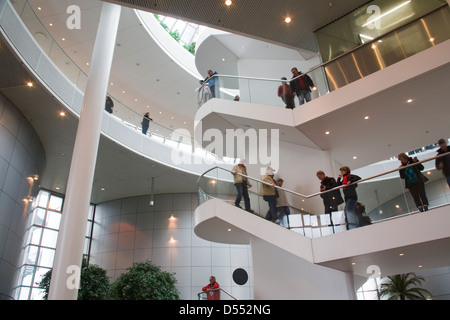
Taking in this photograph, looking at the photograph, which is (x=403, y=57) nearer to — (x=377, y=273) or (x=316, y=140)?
(x=316, y=140)

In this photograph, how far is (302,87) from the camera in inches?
398

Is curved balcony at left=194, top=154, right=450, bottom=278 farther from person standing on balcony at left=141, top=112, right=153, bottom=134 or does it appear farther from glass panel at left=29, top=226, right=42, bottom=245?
glass panel at left=29, top=226, right=42, bottom=245

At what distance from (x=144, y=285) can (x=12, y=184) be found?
6640 millimetres

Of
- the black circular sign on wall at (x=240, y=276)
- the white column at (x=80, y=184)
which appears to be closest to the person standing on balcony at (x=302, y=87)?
the white column at (x=80, y=184)

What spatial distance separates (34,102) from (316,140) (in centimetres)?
835

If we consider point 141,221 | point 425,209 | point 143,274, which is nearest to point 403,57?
point 425,209

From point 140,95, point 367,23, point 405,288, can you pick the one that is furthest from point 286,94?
point 140,95

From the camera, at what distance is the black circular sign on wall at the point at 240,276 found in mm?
16531

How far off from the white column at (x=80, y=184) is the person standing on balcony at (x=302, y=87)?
5095 millimetres

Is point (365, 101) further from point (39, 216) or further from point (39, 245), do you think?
point (39, 216)

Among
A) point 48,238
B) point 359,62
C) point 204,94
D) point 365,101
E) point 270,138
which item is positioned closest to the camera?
point 365,101

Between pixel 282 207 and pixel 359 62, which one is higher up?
pixel 359 62

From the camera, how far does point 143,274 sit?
1498 centimetres
